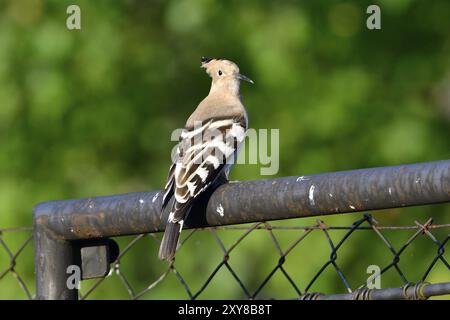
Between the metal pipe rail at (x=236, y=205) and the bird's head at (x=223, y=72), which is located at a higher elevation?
the bird's head at (x=223, y=72)

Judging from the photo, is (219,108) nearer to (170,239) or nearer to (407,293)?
(170,239)

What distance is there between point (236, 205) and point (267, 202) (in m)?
0.14

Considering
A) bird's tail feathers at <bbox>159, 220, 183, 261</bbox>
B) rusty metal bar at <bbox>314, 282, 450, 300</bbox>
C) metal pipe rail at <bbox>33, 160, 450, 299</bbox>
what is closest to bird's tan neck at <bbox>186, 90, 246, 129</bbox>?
bird's tail feathers at <bbox>159, 220, 183, 261</bbox>

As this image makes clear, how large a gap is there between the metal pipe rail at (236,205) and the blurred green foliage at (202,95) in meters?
3.82

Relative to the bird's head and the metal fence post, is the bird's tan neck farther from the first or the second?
the metal fence post

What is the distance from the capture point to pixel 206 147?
4.46 meters

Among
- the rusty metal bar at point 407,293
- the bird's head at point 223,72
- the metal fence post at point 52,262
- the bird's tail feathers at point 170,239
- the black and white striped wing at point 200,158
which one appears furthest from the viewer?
the bird's head at point 223,72

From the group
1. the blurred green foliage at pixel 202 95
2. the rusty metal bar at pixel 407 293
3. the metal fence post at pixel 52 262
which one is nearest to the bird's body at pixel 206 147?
the metal fence post at pixel 52 262

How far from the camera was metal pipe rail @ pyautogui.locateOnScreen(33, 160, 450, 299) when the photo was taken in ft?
8.71

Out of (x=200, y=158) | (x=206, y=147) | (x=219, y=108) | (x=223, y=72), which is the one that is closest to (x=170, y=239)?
(x=200, y=158)

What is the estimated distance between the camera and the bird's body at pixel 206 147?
3.49m

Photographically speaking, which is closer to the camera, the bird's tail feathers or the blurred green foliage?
the bird's tail feathers

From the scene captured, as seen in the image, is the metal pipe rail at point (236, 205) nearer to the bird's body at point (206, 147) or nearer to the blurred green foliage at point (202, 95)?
the bird's body at point (206, 147)
